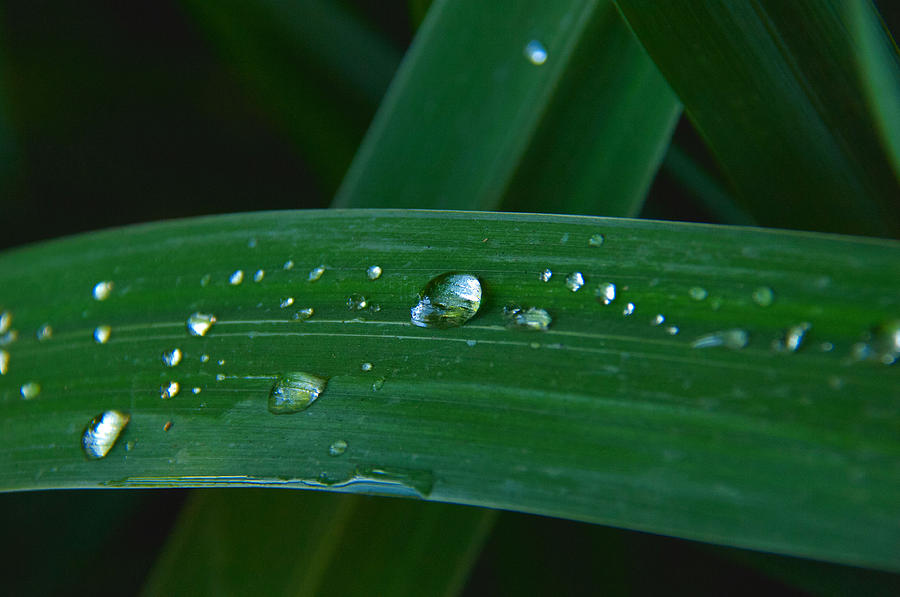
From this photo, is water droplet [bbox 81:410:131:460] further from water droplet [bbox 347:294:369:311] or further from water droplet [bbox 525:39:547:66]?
water droplet [bbox 525:39:547:66]

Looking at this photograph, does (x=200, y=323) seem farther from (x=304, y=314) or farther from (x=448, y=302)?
(x=448, y=302)

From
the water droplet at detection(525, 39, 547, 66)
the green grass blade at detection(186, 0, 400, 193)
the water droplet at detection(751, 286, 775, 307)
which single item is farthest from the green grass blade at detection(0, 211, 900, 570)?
the green grass blade at detection(186, 0, 400, 193)

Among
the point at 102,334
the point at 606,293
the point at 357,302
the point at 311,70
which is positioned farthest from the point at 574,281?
the point at 311,70

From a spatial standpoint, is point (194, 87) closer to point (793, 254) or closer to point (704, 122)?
point (704, 122)

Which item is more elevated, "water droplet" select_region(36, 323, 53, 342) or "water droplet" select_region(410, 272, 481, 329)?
"water droplet" select_region(410, 272, 481, 329)

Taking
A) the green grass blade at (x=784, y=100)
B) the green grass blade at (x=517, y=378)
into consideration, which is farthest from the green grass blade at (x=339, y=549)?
the green grass blade at (x=784, y=100)

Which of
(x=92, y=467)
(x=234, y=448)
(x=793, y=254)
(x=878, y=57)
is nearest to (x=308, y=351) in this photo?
(x=234, y=448)
